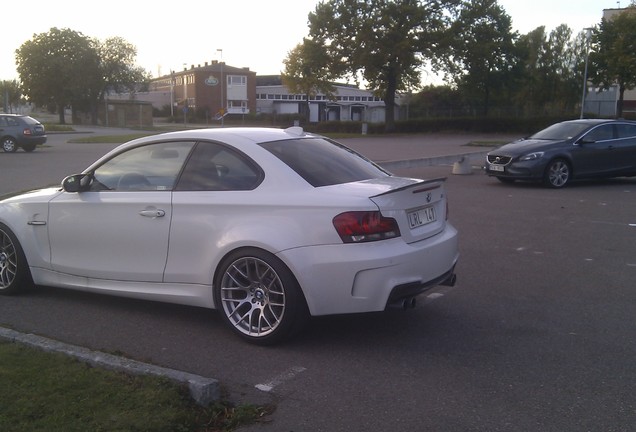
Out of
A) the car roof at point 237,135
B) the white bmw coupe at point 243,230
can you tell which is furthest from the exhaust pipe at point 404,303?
the car roof at point 237,135

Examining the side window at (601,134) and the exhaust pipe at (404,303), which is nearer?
the exhaust pipe at (404,303)

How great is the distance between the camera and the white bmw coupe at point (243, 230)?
4.88 meters

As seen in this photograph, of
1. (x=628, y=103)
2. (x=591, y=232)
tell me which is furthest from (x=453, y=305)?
(x=628, y=103)

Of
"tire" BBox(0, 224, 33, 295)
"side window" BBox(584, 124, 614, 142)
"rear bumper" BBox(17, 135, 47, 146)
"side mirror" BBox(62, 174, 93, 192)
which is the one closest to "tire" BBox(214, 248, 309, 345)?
"side mirror" BBox(62, 174, 93, 192)

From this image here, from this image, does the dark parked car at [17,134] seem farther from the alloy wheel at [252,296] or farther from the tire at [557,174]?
the alloy wheel at [252,296]

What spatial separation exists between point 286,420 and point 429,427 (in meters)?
0.81

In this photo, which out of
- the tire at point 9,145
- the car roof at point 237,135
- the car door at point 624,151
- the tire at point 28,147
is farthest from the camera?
the tire at point 28,147

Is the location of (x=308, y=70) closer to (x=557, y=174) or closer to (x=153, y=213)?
(x=557, y=174)

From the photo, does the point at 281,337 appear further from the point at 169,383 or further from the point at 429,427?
the point at 429,427

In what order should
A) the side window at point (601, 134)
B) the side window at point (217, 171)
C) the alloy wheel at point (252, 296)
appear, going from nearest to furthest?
the alloy wheel at point (252, 296)
the side window at point (217, 171)
the side window at point (601, 134)

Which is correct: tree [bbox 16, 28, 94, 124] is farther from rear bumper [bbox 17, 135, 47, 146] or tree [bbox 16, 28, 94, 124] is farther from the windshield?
the windshield

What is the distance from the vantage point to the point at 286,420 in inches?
155

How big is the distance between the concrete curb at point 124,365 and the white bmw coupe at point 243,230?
3.19 feet

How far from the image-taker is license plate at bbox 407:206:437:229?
519cm
